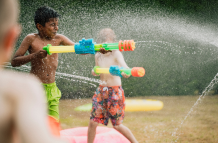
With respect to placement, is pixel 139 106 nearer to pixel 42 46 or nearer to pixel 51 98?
pixel 51 98

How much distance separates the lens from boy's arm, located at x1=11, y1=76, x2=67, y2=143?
0.31 m

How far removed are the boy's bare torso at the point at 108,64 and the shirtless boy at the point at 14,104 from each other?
188 centimetres

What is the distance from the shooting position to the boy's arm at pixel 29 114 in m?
0.31

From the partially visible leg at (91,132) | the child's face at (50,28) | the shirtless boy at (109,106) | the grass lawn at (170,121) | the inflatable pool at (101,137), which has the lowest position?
the grass lawn at (170,121)

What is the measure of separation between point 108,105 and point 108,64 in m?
0.36

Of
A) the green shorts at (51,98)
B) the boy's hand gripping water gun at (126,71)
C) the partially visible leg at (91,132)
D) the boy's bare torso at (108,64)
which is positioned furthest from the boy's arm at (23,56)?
the partially visible leg at (91,132)

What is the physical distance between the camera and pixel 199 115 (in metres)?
4.10

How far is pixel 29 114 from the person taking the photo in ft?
1.02

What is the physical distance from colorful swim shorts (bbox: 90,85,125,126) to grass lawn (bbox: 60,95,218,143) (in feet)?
2.39

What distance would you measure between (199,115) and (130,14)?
242 cm

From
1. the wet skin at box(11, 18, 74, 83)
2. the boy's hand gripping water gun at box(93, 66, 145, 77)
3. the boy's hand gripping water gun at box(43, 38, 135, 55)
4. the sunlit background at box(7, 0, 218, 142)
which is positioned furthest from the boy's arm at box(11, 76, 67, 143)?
the sunlit background at box(7, 0, 218, 142)

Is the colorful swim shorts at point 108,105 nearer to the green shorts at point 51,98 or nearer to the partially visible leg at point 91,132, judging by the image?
the partially visible leg at point 91,132

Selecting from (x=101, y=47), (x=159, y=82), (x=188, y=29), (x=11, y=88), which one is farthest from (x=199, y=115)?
(x=11, y=88)

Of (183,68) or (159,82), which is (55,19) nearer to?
(159,82)
